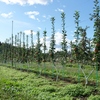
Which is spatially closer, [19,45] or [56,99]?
[56,99]

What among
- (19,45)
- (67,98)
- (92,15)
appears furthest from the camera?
(19,45)

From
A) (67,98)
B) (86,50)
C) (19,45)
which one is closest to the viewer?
(67,98)

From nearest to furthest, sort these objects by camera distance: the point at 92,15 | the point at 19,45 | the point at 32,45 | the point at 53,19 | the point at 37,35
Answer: the point at 92,15 < the point at 53,19 < the point at 37,35 < the point at 32,45 < the point at 19,45

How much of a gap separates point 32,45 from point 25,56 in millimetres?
5461

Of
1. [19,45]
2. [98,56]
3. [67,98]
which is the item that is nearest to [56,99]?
[67,98]

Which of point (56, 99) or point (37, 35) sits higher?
point (37, 35)

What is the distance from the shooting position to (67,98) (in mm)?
12492

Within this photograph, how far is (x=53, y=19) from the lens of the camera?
23.4 meters

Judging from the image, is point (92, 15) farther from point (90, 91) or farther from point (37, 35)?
point (37, 35)

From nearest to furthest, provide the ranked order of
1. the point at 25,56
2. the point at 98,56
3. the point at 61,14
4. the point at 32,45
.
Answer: the point at 98,56 < the point at 61,14 < the point at 32,45 < the point at 25,56

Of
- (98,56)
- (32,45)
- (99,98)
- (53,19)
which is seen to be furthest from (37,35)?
(99,98)

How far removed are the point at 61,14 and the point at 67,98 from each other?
11211mm

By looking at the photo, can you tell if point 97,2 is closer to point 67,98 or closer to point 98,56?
point 98,56

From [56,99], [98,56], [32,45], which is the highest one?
[32,45]
